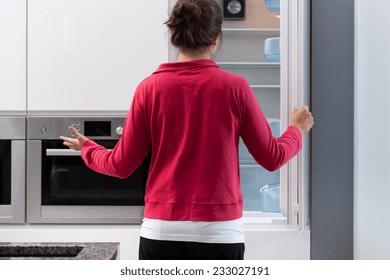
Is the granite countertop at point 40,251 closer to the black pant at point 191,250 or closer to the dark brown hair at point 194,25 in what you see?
the black pant at point 191,250

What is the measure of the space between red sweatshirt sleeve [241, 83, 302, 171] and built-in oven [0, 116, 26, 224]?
40.3 inches

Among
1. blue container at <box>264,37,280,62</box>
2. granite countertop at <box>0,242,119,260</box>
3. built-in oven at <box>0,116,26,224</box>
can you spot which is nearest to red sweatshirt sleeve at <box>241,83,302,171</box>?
granite countertop at <box>0,242,119,260</box>

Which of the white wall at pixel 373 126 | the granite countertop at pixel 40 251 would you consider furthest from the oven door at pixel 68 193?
the granite countertop at pixel 40 251

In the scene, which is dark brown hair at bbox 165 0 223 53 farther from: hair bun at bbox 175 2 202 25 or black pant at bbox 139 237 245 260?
black pant at bbox 139 237 245 260

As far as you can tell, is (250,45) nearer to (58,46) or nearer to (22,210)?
(58,46)

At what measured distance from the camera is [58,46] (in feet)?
6.74

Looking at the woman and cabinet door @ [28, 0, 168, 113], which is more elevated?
cabinet door @ [28, 0, 168, 113]

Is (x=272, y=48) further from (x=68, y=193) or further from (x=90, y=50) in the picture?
(x=68, y=193)

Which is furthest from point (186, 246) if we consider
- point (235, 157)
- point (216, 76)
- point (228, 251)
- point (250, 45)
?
point (250, 45)

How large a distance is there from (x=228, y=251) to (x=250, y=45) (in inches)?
51.9

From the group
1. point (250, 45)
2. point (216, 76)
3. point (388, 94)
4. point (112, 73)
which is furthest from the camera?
point (250, 45)

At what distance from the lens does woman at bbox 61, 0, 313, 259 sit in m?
1.31

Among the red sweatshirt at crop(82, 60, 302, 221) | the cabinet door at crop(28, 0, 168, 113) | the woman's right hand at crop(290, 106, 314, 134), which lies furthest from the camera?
the cabinet door at crop(28, 0, 168, 113)

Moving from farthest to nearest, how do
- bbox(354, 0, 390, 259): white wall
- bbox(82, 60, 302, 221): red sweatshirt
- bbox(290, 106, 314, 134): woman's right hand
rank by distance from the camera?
bbox(354, 0, 390, 259): white wall < bbox(290, 106, 314, 134): woman's right hand < bbox(82, 60, 302, 221): red sweatshirt
